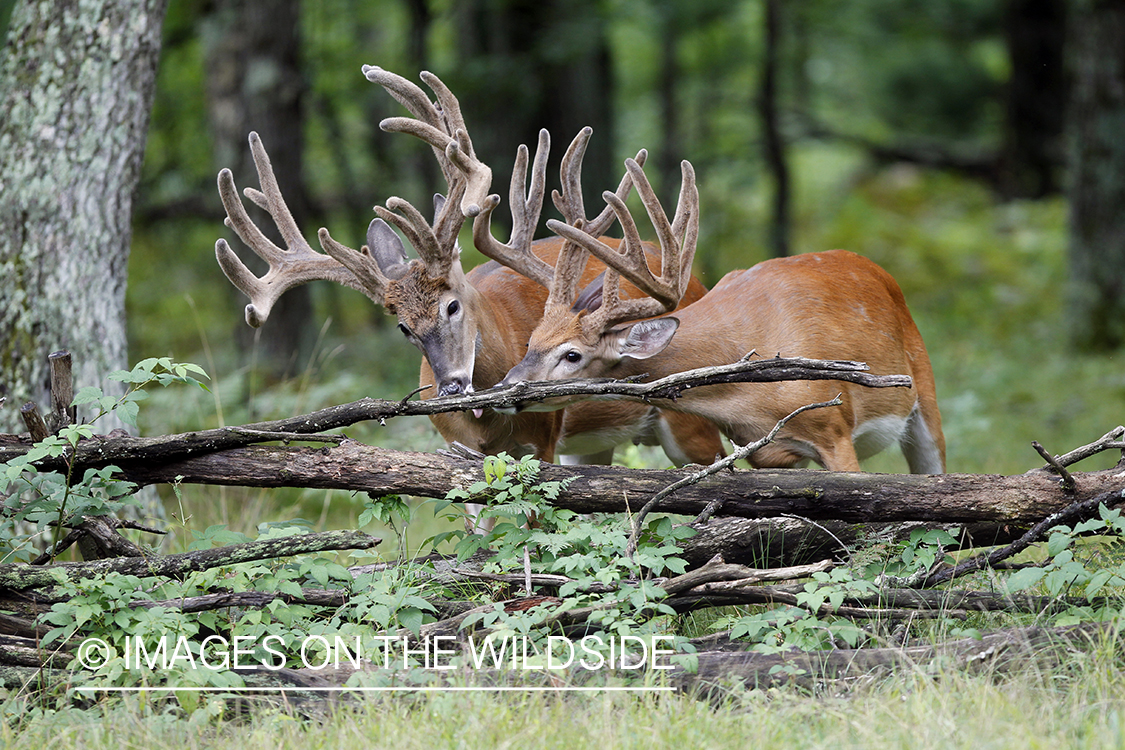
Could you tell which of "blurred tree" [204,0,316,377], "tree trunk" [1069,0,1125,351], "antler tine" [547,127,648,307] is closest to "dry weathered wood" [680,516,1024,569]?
"antler tine" [547,127,648,307]

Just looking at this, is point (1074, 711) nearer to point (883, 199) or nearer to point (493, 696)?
point (493, 696)

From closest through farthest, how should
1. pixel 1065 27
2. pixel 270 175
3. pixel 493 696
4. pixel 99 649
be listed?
1. pixel 493 696
2. pixel 99 649
3. pixel 270 175
4. pixel 1065 27

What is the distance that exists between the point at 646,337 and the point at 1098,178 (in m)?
8.17

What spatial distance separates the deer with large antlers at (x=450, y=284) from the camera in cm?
507

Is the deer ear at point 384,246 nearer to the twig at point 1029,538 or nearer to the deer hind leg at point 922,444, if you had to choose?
the deer hind leg at point 922,444

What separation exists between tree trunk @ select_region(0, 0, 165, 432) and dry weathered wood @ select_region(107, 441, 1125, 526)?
1.54 m

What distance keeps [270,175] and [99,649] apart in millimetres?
2444

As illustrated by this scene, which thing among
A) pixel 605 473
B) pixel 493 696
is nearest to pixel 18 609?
pixel 493 696

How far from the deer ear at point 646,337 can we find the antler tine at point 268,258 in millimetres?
1222

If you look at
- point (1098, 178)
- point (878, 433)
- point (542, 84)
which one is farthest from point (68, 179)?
point (1098, 178)

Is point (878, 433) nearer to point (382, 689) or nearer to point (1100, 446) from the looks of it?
point (1100, 446)

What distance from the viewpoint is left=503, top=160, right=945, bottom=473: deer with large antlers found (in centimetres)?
496

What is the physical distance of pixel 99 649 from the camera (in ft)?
11.3

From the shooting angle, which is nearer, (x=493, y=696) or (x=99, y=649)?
(x=493, y=696)
